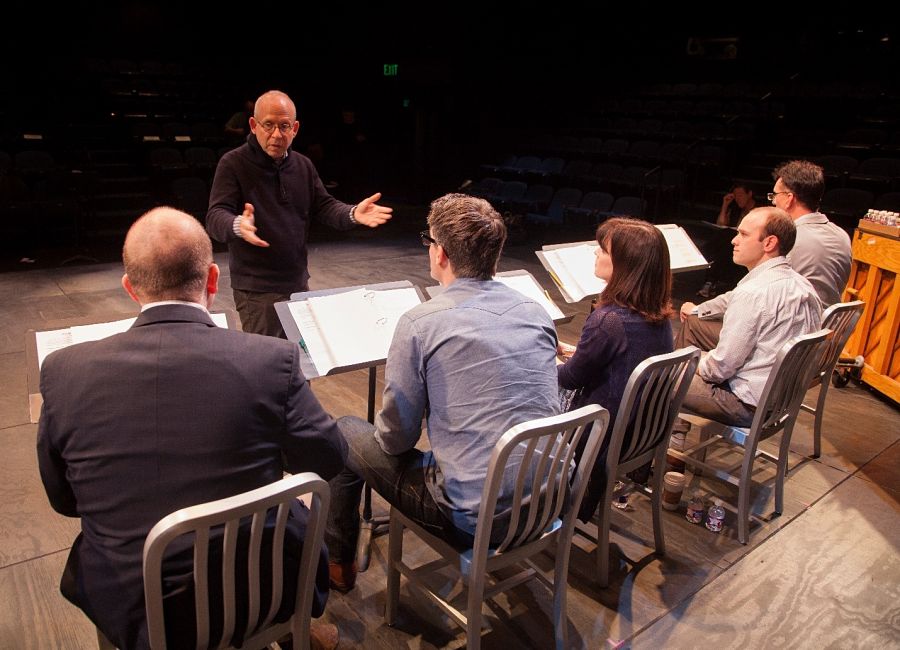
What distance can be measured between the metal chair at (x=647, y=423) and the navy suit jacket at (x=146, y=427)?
1.13 meters

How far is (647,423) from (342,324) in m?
1.05

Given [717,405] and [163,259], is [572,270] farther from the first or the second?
[163,259]

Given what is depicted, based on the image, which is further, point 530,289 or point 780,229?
point 530,289

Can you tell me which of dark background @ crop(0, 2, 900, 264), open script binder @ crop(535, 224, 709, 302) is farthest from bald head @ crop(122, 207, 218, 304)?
dark background @ crop(0, 2, 900, 264)

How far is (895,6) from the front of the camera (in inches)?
433

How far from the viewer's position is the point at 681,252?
12.1 feet

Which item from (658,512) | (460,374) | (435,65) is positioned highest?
(435,65)

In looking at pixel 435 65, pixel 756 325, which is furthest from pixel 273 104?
pixel 435 65

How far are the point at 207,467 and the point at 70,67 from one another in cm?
1193

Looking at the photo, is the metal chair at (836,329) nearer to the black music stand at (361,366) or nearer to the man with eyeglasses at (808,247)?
the man with eyeglasses at (808,247)

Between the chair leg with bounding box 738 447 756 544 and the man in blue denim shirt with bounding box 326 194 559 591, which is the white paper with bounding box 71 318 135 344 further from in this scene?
the chair leg with bounding box 738 447 756 544

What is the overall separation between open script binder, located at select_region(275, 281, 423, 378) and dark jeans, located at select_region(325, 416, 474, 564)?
0.21 metres

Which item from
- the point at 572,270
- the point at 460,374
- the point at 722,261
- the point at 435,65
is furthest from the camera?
the point at 435,65

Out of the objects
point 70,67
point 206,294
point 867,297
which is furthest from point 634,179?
point 70,67
